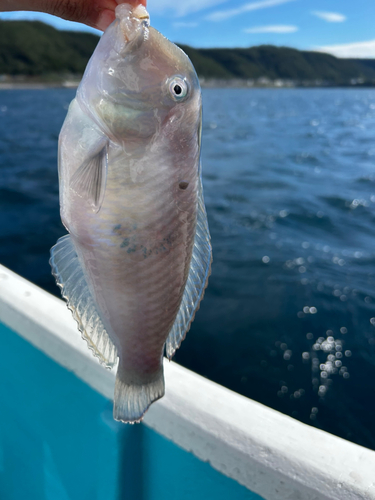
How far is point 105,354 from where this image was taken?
1.39 metres

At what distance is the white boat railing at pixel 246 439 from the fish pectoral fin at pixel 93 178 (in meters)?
1.55

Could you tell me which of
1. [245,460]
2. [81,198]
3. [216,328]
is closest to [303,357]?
[216,328]

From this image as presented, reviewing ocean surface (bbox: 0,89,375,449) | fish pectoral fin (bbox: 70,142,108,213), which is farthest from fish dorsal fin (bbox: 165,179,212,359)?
ocean surface (bbox: 0,89,375,449)

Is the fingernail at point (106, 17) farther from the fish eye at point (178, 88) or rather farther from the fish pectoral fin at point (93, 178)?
the fish pectoral fin at point (93, 178)

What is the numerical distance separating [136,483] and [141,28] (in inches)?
95.9

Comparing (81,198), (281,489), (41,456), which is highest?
(81,198)

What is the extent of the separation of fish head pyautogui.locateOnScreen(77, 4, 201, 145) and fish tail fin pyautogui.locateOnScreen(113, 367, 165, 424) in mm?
877

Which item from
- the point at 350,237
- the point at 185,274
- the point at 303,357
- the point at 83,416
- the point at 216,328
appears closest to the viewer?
the point at 185,274

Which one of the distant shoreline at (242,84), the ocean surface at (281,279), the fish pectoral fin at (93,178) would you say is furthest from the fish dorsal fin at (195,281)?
the distant shoreline at (242,84)

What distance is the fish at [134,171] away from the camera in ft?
3.66

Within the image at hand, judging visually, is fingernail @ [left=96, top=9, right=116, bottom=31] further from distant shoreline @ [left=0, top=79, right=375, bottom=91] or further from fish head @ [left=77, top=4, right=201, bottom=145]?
distant shoreline @ [left=0, top=79, right=375, bottom=91]

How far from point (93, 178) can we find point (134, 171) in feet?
0.42

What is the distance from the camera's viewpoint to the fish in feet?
3.66

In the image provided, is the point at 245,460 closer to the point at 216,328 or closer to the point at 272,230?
the point at 216,328
